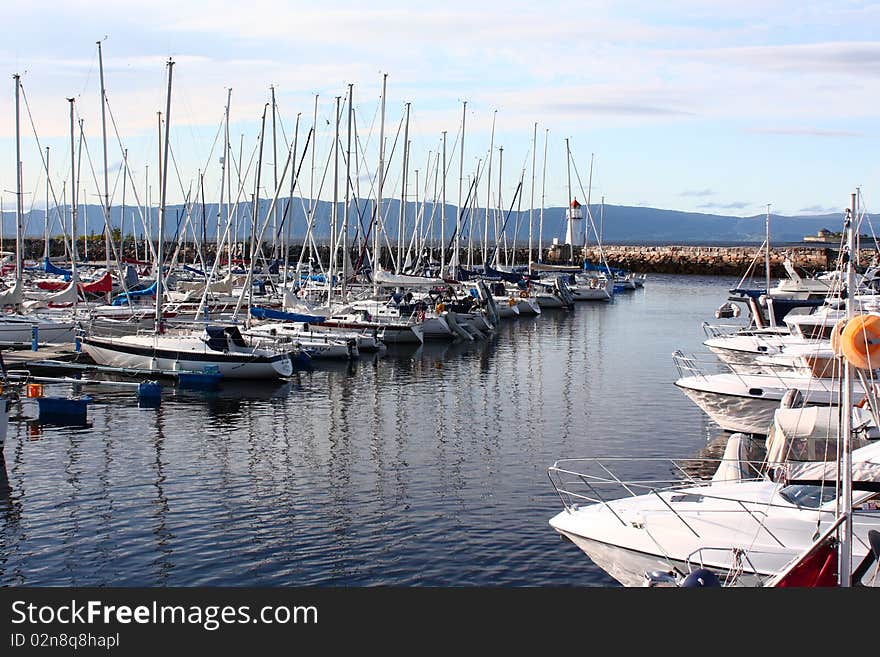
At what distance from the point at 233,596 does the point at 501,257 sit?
9960 centimetres

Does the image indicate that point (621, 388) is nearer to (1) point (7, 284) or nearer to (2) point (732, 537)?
(2) point (732, 537)

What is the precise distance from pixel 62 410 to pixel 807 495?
20587 mm

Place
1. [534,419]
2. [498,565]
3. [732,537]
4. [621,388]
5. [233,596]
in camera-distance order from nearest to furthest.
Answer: [233,596] < [732,537] < [498,565] < [534,419] < [621,388]

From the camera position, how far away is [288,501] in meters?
22.0

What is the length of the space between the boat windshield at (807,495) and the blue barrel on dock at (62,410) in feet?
64.4

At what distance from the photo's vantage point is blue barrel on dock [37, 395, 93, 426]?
29453 mm

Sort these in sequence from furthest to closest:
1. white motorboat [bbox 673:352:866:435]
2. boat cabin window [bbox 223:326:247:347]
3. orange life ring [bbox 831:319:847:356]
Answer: boat cabin window [bbox 223:326:247:347] → white motorboat [bbox 673:352:866:435] → orange life ring [bbox 831:319:847:356]

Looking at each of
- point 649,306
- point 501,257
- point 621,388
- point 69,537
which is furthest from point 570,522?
point 501,257

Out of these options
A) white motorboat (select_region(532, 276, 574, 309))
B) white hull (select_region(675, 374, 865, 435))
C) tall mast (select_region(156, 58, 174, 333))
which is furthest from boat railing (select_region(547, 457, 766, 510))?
white motorboat (select_region(532, 276, 574, 309))

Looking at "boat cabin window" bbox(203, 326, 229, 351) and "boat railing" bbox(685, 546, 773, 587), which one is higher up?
"boat cabin window" bbox(203, 326, 229, 351)

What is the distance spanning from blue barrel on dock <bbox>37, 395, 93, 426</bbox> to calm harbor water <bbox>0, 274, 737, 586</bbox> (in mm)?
552

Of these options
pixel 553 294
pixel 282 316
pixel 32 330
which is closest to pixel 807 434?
pixel 282 316

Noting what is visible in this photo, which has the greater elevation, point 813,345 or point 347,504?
point 813,345

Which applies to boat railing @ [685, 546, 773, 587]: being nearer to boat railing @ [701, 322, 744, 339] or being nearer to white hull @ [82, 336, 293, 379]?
white hull @ [82, 336, 293, 379]
